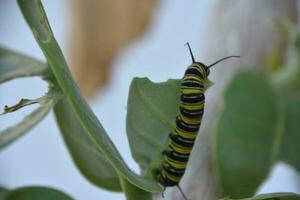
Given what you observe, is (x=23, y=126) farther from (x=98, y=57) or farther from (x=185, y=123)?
(x=98, y=57)

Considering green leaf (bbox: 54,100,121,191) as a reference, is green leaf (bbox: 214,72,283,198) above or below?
below

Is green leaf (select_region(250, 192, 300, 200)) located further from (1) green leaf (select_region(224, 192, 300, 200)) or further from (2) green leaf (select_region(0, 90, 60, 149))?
(2) green leaf (select_region(0, 90, 60, 149))

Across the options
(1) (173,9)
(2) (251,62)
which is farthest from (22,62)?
(1) (173,9)

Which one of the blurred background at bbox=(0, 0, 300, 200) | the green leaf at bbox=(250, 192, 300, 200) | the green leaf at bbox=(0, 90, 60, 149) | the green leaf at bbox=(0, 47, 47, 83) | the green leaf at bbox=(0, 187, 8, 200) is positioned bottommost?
the blurred background at bbox=(0, 0, 300, 200)

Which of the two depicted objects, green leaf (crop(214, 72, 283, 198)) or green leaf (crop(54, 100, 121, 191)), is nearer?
green leaf (crop(54, 100, 121, 191))

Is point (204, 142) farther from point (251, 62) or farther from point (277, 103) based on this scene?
point (251, 62)

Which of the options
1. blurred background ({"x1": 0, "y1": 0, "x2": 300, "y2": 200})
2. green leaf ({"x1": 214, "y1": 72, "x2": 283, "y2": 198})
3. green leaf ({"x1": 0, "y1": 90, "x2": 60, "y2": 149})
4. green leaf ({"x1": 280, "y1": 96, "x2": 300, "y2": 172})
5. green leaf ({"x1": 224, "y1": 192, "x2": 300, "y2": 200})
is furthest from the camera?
blurred background ({"x1": 0, "y1": 0, "x2": 300, "y2": 200})

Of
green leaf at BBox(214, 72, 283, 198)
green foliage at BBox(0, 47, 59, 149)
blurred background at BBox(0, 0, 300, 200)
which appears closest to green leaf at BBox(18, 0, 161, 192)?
green foliage at BBox(0, 47, 59, 149)

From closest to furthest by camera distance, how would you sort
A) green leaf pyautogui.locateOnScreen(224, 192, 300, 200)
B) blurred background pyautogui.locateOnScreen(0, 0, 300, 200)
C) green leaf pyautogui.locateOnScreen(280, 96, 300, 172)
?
1. green leaf pyautogui.locateOnScreen(224, 192, 300, 200)
2. green leaf pyautogui.locateOnScreen(280, 96, 300, 172)
3. blurred background pyautogui.locateOnScreen(0, 0, 300, 200)
